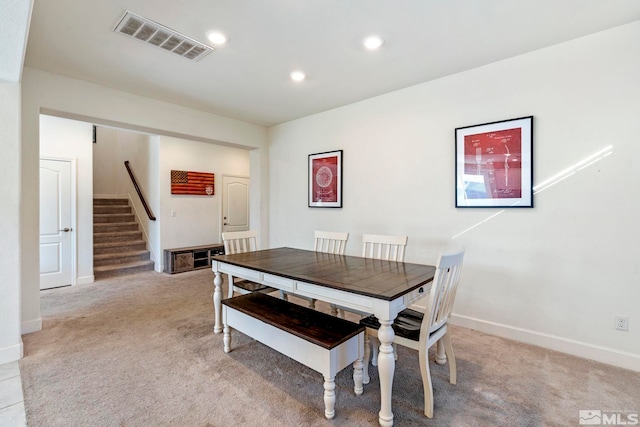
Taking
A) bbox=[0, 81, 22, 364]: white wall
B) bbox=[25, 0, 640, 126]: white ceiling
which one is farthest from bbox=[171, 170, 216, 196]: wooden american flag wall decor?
bbox=[0, 81, 22, 364]: white wall

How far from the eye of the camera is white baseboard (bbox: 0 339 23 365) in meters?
2.25

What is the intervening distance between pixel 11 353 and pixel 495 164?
14.4 feet

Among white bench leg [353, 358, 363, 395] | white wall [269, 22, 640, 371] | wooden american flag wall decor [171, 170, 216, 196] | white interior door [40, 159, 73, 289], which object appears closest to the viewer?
white bench leg [353, 358, 363, 395]

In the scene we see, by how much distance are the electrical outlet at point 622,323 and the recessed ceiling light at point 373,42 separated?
9.35ft

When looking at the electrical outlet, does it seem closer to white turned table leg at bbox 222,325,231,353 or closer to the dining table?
the dining table

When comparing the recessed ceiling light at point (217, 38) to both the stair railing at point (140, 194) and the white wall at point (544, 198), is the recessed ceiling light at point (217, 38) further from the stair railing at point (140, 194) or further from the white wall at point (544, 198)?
the stair railing at point (140, 194)

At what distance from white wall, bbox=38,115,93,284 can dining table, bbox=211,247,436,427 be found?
10.8 ft

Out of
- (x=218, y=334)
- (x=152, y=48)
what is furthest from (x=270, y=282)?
(x=152, y=48)

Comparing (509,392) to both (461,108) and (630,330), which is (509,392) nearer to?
(630,330)

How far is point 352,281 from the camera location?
1.86 meters

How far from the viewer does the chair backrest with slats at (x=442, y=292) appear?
1619mm

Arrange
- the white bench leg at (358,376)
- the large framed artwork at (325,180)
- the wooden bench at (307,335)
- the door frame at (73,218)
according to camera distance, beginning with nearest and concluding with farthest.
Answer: the wooden bench at (307,335) → the white bench leg at (358,376) → the large framed artwork at (325,180) → the door frame at (73,218)

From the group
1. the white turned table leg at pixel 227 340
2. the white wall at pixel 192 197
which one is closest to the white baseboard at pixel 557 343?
the white turned table leg at pixel 227 340

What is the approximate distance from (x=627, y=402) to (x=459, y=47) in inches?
109
